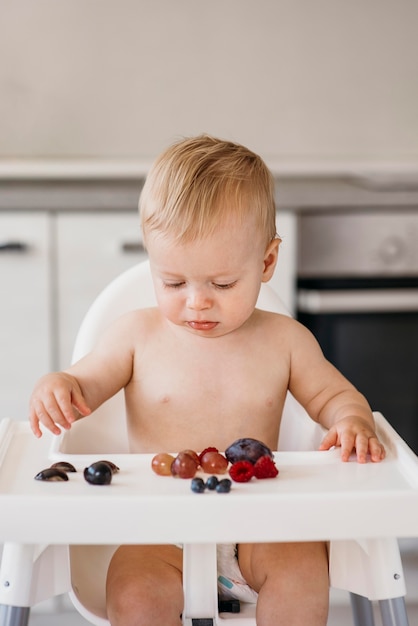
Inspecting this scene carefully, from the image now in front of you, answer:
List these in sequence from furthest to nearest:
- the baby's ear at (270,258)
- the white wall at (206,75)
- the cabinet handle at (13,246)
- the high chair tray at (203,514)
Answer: the white wall at (206,75), the cabinet handle at (13,246), the baby's ear at (270,258), the high chair tray at (203,514)

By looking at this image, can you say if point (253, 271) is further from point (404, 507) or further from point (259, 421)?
point (404, 507)

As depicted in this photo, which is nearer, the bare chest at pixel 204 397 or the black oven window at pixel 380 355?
the bare chest at pixel 204 397

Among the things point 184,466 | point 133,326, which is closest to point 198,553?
point 184,466

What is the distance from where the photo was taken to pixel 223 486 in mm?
856

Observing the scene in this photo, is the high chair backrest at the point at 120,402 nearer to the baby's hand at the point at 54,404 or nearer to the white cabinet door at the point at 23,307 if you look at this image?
the baby's hand at the point at 54,404

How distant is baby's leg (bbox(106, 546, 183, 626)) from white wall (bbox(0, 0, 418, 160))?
1733mm

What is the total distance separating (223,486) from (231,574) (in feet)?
0.94

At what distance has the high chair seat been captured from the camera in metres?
0.97

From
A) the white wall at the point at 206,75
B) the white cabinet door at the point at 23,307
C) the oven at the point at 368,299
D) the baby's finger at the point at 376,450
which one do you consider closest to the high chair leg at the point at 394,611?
the baby's finger at the point at 376,450

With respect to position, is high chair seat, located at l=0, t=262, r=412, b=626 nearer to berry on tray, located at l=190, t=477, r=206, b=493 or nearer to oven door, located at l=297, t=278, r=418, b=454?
berry on tray, located at l=190, t=477, r=206, b=493

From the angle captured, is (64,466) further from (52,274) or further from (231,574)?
(52,274)

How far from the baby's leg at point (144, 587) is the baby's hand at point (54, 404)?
163mm

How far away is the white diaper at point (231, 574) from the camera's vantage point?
110 centimetres

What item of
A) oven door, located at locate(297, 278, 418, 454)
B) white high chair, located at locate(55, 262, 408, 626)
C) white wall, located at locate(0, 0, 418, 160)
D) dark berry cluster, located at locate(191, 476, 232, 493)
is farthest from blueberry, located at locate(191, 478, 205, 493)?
white wall, located at locate(0, 0, 418, 160)
